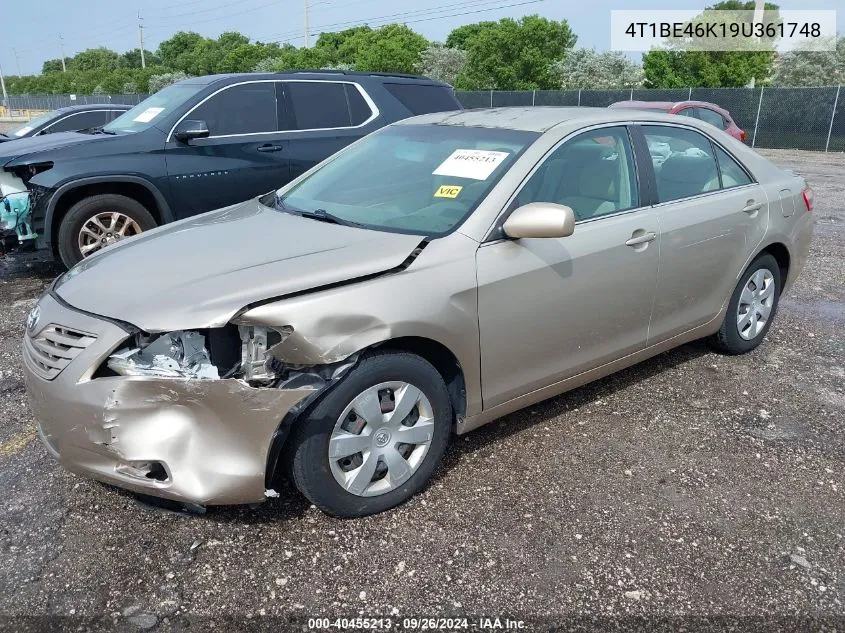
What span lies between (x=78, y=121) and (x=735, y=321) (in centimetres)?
1090

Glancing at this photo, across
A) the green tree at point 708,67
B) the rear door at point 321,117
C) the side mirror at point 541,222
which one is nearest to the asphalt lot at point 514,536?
the side mirror at point 541,222

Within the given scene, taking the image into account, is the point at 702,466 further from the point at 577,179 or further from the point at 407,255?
the point at 407,255

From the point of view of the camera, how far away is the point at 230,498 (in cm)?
259

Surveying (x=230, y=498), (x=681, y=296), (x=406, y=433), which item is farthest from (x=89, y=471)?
(x=681, y=296)

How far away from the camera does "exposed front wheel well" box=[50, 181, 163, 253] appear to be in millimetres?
5965

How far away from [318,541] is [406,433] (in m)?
0.55

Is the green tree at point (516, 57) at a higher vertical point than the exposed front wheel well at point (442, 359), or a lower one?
higher

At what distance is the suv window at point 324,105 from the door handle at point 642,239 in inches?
168

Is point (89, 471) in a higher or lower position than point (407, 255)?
lower

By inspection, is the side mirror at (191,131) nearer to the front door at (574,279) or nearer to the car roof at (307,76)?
the car roof at (307,76)

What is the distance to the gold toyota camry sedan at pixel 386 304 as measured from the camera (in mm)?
2521

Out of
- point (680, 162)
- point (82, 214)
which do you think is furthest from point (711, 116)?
point (82, 214)

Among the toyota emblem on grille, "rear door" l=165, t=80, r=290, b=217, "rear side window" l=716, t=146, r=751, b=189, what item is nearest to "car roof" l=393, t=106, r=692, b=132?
"rear side window" l=716, t=146, r=751, b=189

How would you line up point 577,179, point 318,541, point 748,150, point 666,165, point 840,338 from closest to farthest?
point 318,541 → point 577,179 → point 666,165 → point 748,150 → point 840,338
